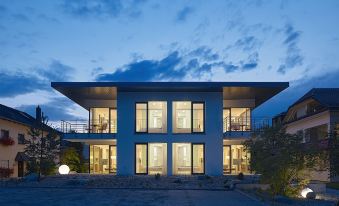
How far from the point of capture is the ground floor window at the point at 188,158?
97.3 ft

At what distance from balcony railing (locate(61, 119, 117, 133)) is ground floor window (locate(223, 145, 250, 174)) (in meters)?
8.33

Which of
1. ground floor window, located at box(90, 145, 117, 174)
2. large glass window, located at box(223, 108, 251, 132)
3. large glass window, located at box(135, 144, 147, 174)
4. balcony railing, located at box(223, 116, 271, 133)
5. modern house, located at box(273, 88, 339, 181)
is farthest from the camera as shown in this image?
ground floor window, located at box(90, 145, 117, 174)

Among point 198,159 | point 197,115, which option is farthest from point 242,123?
point 198,159

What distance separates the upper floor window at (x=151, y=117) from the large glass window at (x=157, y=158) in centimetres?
100

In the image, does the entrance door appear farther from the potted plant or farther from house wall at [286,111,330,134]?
house wall at [286,111,330,134]

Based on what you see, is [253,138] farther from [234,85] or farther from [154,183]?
[234,85]

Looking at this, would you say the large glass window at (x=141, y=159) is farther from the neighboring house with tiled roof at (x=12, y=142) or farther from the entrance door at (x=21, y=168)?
the entrance door at (x=21, y=168)

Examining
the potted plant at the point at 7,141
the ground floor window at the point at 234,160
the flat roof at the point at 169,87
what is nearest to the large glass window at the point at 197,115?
the flat roof at the point at 169,87

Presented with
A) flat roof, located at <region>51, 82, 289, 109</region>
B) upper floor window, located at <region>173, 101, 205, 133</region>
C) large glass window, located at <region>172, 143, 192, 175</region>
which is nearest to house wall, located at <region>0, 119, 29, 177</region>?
flat roof, located at <region>51, 82, 289, 109</region>

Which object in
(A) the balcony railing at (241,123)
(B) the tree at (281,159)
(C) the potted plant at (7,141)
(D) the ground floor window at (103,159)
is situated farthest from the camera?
(C) the potted plant at (7,141)

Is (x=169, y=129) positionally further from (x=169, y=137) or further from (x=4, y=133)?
(x=4, y=133)

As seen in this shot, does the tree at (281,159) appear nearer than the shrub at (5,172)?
Yes

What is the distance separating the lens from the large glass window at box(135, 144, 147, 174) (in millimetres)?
29625

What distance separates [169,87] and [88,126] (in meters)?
7.65
